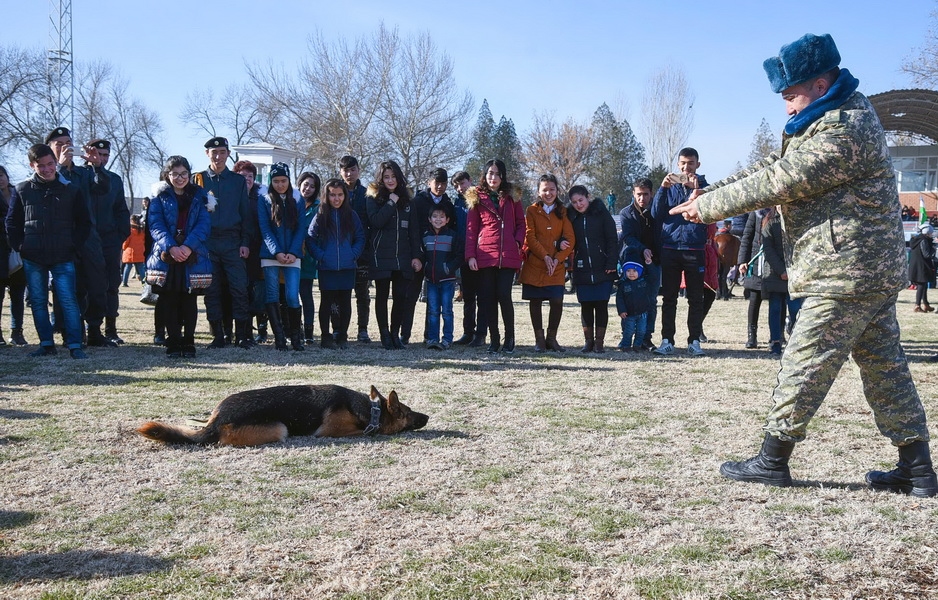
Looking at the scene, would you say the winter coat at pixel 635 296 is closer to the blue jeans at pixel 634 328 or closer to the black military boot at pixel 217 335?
the blue jeans at pixel 634 328

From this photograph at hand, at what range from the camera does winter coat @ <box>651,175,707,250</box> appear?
358 inches

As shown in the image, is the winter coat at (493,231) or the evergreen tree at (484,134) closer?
the winter coat at (493,231)

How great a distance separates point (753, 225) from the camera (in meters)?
10.3

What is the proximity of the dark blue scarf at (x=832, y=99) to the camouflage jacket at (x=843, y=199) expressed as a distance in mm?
31

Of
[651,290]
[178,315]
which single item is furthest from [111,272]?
[651,290]

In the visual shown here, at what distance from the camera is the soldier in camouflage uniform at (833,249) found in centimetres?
375

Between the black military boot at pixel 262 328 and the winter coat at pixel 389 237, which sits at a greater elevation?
the winter coat at pixel 389 237

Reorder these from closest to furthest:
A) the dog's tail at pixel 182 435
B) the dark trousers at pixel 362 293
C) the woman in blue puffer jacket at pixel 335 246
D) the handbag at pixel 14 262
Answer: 1. the dog's tail at pixel 182 435
2. the woman in blue puffer jacket at pixel 335 246
3. the handbag at pixel 14 262
4. the dark trousers at pixel 362 293

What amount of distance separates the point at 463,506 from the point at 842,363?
1920 mm

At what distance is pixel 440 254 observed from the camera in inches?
389

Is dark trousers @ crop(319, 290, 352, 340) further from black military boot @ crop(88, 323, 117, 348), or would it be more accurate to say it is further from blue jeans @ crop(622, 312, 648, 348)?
blue jeans @ crop(622, 312, 648, 348)

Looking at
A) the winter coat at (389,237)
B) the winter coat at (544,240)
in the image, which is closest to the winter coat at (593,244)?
the winter coat at (544,240)

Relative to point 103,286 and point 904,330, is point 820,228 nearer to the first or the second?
point 103,286

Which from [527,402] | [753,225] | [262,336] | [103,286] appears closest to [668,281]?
[753,225]
